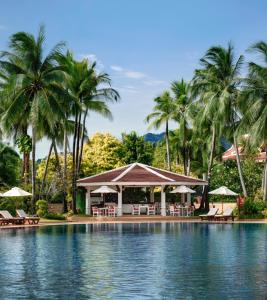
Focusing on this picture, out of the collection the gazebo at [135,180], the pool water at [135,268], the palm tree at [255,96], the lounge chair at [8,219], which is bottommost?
the pool water at [135,268]

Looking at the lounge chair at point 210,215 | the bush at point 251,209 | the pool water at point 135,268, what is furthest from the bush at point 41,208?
the pool water at point 135,268

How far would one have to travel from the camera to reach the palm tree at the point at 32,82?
4394cm

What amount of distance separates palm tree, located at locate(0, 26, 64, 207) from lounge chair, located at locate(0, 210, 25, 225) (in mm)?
4676

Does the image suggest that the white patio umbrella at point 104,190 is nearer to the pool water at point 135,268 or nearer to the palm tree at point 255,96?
the palm tree at point 255,96

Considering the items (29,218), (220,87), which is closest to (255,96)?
(220,87)

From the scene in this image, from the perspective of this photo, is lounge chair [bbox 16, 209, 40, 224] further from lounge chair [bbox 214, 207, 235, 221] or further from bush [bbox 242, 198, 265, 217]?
bush [bbox 242, 198, 265, 217]

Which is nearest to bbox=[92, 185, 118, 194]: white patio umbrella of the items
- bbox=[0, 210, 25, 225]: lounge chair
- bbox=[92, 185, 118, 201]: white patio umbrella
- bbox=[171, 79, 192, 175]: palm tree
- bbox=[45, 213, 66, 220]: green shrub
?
bbox=[92, 185, 118, 201]: white patio umbrella

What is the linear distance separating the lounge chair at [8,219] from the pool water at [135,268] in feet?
36.4

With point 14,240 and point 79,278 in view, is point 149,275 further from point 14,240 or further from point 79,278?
point 14,240

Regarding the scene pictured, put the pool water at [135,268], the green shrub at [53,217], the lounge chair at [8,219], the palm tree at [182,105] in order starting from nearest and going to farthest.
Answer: the pool water at [135,268], the lounge chair at [8,219], the green shrub at [53,217], the palm tree at [182,105]

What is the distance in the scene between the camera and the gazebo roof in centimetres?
4828

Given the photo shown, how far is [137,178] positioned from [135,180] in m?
0.62

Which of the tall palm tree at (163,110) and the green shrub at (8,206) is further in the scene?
the tall palm tree at (163,110)

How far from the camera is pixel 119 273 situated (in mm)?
16547
